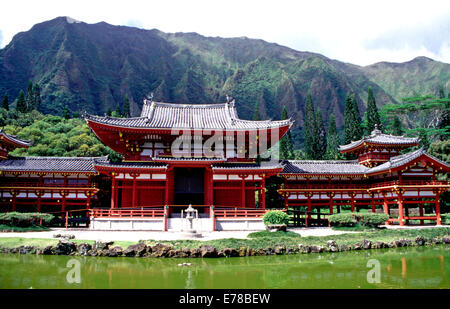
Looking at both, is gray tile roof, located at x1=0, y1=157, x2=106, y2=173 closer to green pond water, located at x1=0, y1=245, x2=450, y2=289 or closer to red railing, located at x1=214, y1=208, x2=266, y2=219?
red railing, located at x1=214, y1=208, x2=266, y2=219

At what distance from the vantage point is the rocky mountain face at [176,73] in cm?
11319

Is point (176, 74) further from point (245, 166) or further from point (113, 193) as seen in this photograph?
point (245, 166)

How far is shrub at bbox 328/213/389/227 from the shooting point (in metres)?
22.3

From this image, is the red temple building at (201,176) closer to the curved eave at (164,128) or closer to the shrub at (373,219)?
the curved eave at (164,128)

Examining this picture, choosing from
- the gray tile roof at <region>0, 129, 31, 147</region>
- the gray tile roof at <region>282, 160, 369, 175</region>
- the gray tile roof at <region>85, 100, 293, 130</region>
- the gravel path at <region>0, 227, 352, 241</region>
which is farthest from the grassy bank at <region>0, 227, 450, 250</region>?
the gray tile roof at <region>0, 129, 31, 147</region>

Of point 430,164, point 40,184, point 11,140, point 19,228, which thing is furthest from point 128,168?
point 430,164

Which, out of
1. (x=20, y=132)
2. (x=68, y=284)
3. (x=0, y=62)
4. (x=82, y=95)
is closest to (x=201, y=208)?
(x=68, y=284)

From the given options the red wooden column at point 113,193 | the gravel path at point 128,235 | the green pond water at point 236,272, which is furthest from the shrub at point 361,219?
the red wooden column at point 113,193

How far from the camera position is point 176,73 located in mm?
135250

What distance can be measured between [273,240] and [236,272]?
219 inches

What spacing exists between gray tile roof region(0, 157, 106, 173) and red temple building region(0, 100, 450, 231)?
0.08m

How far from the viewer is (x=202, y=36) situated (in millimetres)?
170000

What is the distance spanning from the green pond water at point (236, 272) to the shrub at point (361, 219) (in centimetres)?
638
